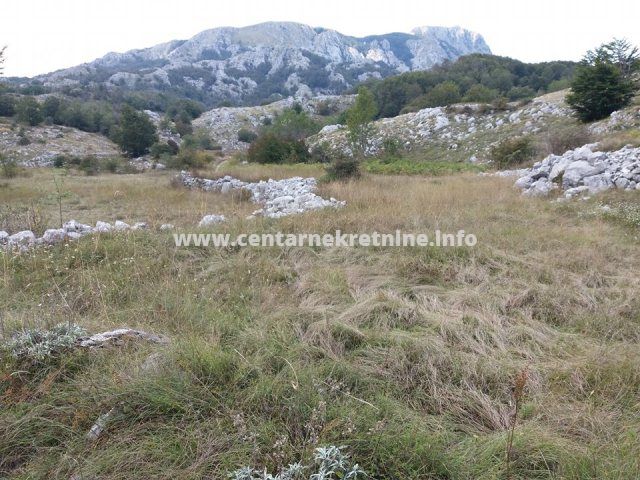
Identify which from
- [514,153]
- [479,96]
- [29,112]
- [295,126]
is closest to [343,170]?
[514,153]

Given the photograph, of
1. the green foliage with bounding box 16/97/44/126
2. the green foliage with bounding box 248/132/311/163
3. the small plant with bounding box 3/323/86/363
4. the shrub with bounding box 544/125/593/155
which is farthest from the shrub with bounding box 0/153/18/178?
the green foliage with bounding box 16/97/44/126

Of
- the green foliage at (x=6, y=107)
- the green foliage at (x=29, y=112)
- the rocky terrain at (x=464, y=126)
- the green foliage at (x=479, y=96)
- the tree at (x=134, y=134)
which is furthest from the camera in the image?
the green foliage at (x=6, y=107)

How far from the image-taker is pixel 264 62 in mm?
121438

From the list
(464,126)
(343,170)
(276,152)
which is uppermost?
(464,126)

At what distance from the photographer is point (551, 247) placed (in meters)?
4.32

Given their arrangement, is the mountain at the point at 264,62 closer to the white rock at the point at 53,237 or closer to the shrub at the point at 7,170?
the shrub at the point at 7,170

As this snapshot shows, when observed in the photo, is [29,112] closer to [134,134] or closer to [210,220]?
[134,134]

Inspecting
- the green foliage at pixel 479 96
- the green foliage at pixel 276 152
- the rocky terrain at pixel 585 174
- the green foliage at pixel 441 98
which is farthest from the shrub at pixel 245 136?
the rocky terrain at pixel 585 174

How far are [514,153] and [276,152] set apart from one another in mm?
10882

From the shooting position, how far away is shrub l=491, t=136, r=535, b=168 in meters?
13.5

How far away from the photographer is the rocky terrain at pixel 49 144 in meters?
26.8

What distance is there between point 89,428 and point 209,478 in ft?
2.18

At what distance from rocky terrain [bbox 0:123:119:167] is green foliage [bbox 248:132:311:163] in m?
14.6

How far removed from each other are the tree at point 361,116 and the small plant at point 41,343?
21.1 meters
